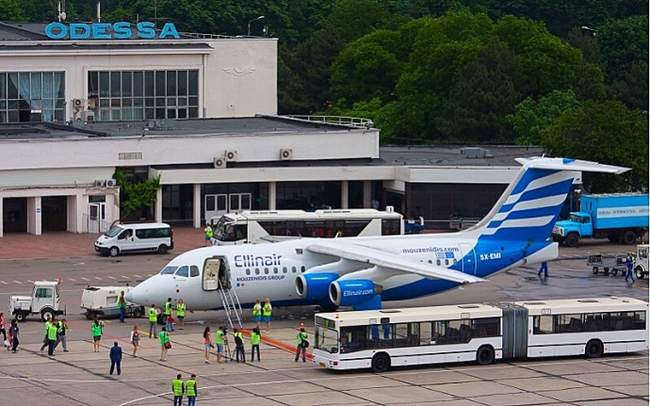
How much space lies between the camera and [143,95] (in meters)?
120

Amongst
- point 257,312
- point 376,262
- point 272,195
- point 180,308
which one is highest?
point 272,195

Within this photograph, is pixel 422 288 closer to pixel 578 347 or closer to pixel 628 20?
pixel 578 347

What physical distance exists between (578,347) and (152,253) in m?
34.0

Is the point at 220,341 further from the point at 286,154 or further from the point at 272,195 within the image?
the point at 286,154

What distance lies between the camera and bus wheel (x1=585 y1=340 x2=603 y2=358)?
6162 centimetres

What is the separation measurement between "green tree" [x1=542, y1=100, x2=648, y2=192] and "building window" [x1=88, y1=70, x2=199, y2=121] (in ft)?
102

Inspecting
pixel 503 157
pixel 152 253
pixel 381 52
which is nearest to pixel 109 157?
pixel 152 253

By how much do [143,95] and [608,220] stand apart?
132 feet

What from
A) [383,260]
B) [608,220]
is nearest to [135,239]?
[608,220]

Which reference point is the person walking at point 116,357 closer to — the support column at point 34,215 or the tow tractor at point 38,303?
the tow tractor at point 38,303

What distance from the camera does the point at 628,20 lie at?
16025cm

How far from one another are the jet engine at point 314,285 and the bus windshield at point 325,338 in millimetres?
8101

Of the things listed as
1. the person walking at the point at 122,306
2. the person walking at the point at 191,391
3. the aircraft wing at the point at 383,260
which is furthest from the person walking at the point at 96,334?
the person walking at the point at 191,391

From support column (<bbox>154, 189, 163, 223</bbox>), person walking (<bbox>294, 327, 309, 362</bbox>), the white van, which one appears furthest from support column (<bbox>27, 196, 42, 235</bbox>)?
person walking (<bbox>294, 327, 309, 362</bbox>)
